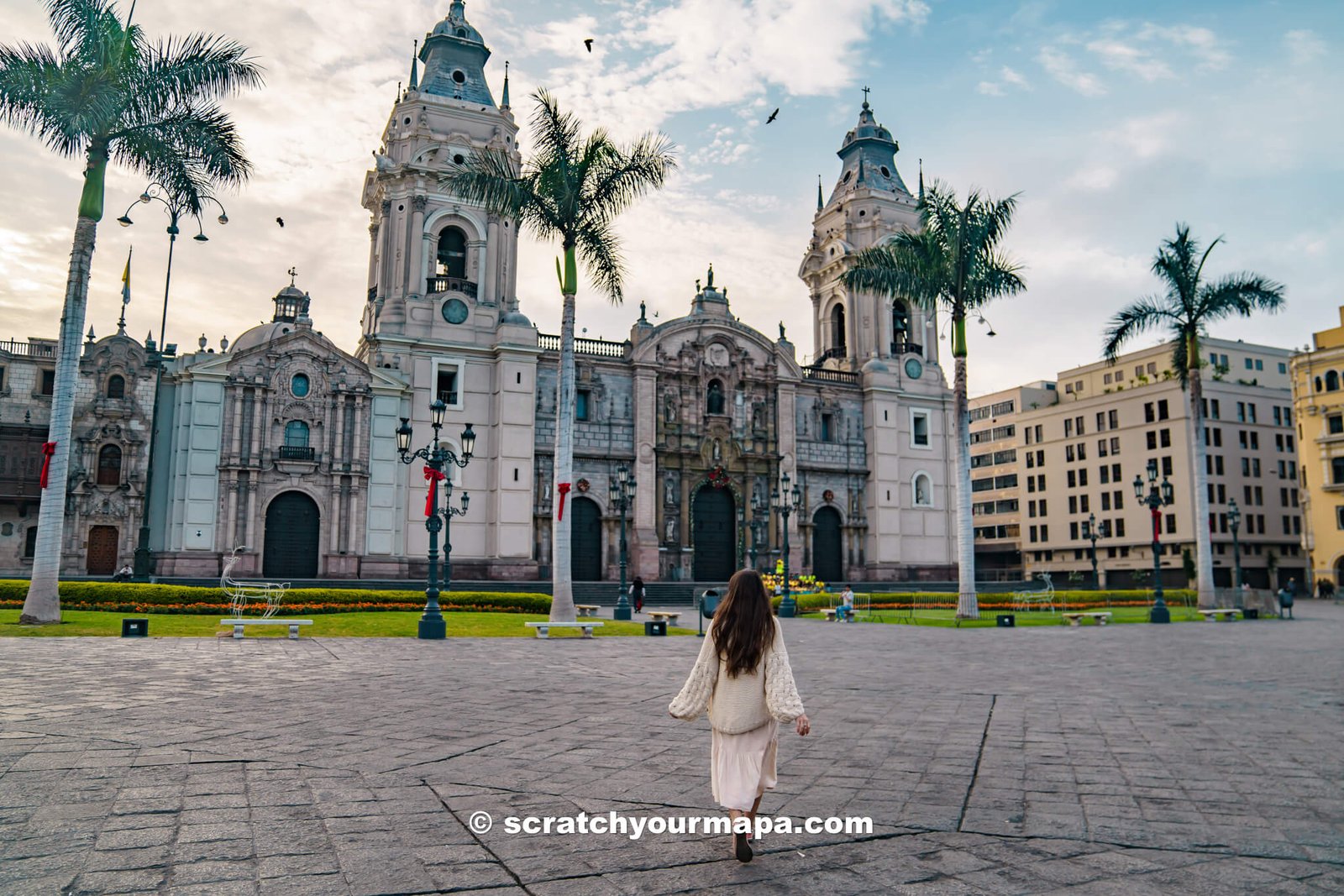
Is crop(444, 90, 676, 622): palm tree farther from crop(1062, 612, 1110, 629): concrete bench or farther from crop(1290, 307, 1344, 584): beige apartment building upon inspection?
crop(1290, 307, 1344, 584): beige apartment building

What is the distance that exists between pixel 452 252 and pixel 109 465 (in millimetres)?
17040

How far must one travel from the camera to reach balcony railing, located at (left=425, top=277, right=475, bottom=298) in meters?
43.2

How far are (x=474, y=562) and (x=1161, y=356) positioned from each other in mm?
55254

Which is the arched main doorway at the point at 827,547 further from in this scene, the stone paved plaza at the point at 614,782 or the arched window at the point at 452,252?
the stone paved plaza at the point at 614,782

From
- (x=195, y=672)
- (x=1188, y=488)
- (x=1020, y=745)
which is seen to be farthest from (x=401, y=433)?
(x=1188, y=488)

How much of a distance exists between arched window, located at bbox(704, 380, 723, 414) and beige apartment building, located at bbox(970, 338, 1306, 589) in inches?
1185

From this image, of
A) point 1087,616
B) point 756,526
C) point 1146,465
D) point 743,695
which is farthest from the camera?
point 1146,465

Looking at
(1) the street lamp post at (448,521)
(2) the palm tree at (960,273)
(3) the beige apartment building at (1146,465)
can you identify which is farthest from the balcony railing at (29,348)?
(3) the beige apartment building at (1146,465)

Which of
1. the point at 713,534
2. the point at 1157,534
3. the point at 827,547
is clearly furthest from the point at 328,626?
the point at 827,547

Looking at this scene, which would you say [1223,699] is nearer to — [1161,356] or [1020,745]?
[1020,745]

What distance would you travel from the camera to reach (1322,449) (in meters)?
57.6

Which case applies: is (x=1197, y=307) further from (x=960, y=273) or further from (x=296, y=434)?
(x=296, y=434)

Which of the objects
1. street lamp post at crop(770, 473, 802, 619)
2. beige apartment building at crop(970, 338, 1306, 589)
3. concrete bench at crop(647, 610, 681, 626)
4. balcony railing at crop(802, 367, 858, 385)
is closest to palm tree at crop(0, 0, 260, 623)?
concrete bench at crop(647, 610, 681, 626)

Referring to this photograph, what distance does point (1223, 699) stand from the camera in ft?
39.3
